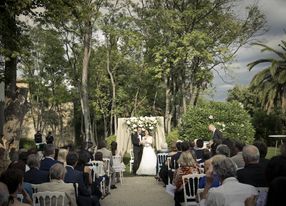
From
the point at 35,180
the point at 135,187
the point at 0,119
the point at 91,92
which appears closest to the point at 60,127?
the point at 91,92

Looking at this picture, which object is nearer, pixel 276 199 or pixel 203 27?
pixel 276 199

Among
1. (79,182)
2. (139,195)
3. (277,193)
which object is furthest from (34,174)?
(139,195)

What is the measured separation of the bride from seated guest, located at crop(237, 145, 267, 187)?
1103cm

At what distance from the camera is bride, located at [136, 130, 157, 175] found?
16875 mm

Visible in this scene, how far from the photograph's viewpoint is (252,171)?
590 centimetres

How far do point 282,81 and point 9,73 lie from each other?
85.0ft

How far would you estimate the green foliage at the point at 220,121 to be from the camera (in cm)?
2280

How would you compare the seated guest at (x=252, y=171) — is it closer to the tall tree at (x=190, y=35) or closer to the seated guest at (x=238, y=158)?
the seated guest at (x=238, y=158)

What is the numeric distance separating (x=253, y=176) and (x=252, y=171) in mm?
64

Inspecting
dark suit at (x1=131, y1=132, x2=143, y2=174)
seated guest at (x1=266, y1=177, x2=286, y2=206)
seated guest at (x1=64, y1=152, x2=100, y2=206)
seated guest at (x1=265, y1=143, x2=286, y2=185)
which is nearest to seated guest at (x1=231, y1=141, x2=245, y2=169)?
seated guest at (x1=64, y1=152, x2=100, y2=206)

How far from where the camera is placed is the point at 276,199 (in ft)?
9.83

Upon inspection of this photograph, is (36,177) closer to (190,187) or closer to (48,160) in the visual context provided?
(48,160)

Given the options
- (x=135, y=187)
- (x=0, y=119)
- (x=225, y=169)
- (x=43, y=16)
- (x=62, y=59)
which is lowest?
(x=135, y=187)

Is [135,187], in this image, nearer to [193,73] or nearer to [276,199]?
[276,199]
